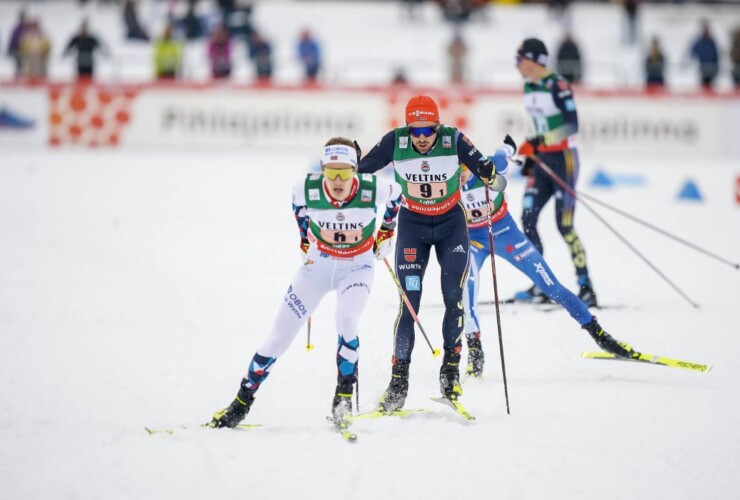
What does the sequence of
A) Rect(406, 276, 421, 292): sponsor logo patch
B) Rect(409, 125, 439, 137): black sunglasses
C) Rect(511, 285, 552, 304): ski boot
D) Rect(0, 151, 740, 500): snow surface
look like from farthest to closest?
Rect(511, 285, 552, 304): ski boot
Rect(406, 276, 421, 292): sponsor logo patch
Rect(409, 125, 439, 137): black sunglasses
Rect(0, 151, 740, 500): snow surface

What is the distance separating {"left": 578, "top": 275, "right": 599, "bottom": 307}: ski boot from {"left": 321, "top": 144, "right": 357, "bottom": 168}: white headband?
456 centimetres

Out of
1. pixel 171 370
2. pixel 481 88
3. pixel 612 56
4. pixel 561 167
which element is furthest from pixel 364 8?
pixel 171 370

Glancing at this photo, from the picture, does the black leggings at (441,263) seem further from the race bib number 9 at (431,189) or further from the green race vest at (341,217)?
the green race vest at (341,217)

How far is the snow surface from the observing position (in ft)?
19.7

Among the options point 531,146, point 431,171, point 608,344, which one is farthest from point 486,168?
point 531,146

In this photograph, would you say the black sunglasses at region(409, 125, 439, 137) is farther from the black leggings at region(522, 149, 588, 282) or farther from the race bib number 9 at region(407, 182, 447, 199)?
the black leggings at region(522, 149, 588, 282)

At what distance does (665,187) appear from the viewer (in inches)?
747

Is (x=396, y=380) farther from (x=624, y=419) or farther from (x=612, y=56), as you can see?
(x=612, y=56)

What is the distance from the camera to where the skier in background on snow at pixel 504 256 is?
818 cm

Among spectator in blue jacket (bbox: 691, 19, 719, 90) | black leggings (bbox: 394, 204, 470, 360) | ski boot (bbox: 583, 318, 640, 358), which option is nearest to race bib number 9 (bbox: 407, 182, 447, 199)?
black leggings (bbox: 394, 204, 470, 360)

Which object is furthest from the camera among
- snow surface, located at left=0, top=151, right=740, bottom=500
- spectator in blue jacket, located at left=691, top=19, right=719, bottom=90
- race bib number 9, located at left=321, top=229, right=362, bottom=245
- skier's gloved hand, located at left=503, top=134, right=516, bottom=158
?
spectator in blue jacket, located at left=691, top=19, right=719, bottom=90

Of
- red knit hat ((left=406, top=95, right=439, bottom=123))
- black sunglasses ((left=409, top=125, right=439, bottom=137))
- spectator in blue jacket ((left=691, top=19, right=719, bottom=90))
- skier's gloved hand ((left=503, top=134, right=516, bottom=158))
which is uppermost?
spectator in blue jacket ((left=691, top=19, right=719, bottom=90))

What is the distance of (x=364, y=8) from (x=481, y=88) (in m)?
14.4

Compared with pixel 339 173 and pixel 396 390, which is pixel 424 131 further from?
pixel 396 390
